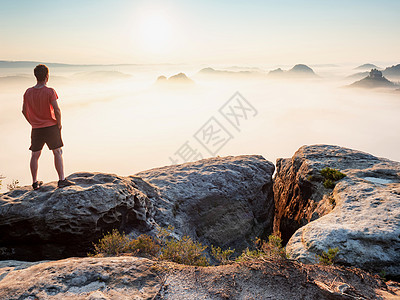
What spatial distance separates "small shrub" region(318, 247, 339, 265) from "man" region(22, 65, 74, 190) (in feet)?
26.3

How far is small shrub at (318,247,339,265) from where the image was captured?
6.84m

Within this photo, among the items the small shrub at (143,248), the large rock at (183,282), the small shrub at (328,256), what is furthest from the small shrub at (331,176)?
the small shrub at (143,248)

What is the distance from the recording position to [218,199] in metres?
13.9

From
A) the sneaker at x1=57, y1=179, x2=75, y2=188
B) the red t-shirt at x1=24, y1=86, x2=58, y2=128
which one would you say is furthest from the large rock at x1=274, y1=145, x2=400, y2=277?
the red t-shirt at x1=24, y1=86, x2=58, y2=128

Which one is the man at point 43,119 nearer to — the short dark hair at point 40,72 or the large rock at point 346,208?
the short dark hair at point 40,72

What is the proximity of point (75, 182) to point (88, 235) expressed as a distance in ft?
6.85

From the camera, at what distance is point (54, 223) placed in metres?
8.66

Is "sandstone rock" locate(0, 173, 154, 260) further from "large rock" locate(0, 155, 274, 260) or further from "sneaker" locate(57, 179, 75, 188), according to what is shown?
"sneaker" locate(57, 179, 75, 188)

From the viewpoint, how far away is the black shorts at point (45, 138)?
9156 mm

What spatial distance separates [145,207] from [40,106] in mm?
5074

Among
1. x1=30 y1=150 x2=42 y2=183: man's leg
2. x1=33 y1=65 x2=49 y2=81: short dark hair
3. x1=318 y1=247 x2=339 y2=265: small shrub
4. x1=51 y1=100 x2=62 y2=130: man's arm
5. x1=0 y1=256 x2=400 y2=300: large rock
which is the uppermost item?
x1=33 y1=65 x2=49 y2=81: short dark hair

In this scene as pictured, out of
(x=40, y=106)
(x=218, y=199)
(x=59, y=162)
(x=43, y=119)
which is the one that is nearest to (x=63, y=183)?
(x=59, y=162)

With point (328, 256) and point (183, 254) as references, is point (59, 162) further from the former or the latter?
point (328, 256)

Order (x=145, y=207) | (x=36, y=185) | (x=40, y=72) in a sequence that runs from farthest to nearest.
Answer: (x=145, y=207) < (x=36, y=185) < (x=40, y=72)
